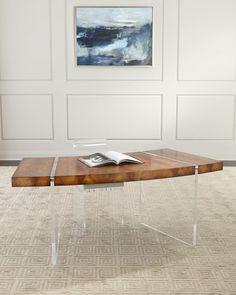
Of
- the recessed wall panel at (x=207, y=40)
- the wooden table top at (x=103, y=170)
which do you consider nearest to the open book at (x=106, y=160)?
the wooden table top at (x=103, y=170)

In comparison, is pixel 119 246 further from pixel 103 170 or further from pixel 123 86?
pixel 123 86

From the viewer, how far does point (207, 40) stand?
532 cm

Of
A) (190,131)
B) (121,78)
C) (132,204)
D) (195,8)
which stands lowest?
(132,204)

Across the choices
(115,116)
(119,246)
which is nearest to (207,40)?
(115,116)

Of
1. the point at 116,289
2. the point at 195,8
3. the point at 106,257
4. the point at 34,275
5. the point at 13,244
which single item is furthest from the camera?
the point at 195,8

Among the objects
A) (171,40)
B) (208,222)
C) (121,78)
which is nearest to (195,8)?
(171,40)

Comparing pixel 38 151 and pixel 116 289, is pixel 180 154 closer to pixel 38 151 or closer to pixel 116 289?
pixel 116 289

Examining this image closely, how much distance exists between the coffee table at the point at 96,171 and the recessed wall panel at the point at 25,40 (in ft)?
9.51

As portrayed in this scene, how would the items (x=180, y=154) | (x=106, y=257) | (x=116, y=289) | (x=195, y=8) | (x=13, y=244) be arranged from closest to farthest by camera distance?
(x=116, y=289)
(x=106, y=257)
(x=13, y=244)
(x=180, y=154)
(x=195, y=8)

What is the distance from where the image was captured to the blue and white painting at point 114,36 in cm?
527

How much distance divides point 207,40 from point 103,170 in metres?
3.57

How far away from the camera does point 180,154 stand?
2.91 metres

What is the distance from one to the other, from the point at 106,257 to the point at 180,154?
919 mm

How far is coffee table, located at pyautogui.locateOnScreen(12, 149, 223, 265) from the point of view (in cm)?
220
